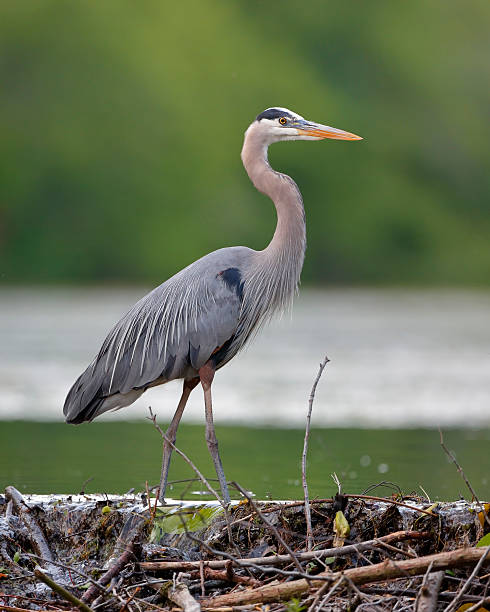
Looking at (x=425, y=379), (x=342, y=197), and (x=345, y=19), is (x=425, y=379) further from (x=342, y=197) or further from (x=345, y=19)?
(x=345, y=19)

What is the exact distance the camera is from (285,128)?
7590mm

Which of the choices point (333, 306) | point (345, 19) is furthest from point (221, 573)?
point (345, 19)

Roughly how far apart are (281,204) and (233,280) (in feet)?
2.05

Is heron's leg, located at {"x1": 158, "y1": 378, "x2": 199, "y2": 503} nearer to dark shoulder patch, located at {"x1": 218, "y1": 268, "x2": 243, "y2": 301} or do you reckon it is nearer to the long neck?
dark shoulder patch, located at {"x1": 218, "y1": 268, "x2": 243, "y2": 301}

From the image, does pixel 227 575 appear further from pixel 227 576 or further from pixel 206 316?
pixel 206 316

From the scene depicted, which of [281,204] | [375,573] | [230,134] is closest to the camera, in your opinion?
[375,573]

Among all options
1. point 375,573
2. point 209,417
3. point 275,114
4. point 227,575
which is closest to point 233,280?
point 209,417

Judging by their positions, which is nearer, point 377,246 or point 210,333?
point 210,333

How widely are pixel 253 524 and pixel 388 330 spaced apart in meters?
23.8

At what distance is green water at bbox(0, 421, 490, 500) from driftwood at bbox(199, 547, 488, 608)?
2976 mm

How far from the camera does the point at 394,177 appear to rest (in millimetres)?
109375

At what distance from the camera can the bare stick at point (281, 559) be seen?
4.61 meters

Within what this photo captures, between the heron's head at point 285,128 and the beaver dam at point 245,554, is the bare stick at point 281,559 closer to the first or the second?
the beaver dam at point 245,554

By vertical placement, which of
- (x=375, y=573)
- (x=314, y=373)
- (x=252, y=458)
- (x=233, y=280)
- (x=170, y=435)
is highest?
(x=233, y=280)
